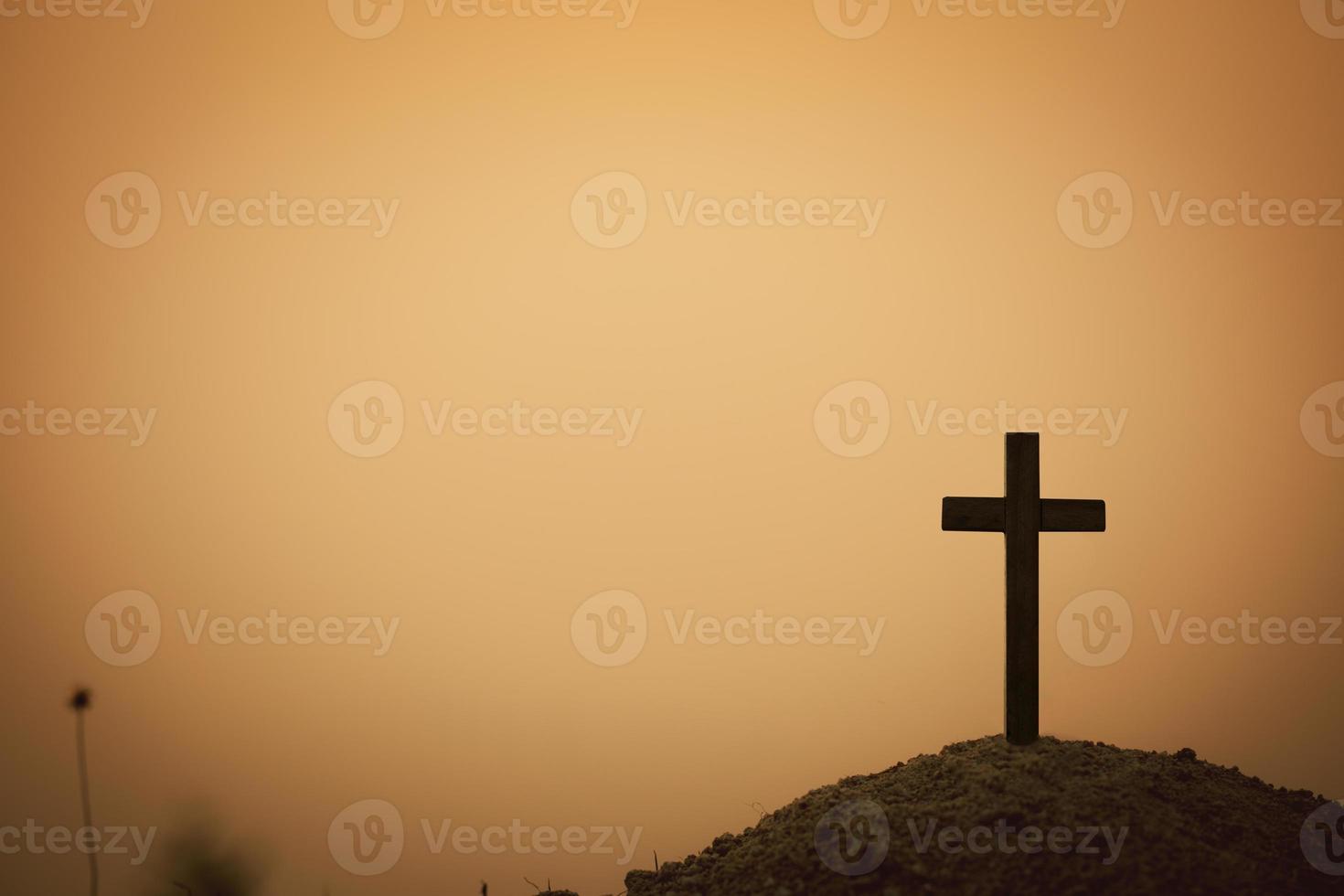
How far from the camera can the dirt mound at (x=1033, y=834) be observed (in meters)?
4.21

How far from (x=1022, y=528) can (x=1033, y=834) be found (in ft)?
5.72

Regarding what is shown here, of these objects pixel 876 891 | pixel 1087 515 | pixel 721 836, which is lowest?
pixel 721 836

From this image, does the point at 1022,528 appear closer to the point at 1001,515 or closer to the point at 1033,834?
the point at 1001,515

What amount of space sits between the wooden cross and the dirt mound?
0.28 metres

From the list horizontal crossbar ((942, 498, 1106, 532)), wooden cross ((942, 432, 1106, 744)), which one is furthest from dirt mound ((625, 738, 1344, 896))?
horizontal crossbar ((942, 498, 1106, 532))

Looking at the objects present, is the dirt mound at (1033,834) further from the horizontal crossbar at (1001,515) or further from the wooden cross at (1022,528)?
the horizontal crossbar at (1001,515)

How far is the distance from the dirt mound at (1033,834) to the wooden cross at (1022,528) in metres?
0.28

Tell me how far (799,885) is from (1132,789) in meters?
1.83

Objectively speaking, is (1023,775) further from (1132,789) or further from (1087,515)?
(1087,515)

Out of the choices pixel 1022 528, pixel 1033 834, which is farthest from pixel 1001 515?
pixel 1033 834

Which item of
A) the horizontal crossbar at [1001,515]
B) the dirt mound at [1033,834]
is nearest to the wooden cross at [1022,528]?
→ the horizontal crossbar at [1001,515]

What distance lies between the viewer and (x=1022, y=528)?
216 inches

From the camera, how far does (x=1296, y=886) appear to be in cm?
430

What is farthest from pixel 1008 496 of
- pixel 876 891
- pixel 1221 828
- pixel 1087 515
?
pixel 876 891
